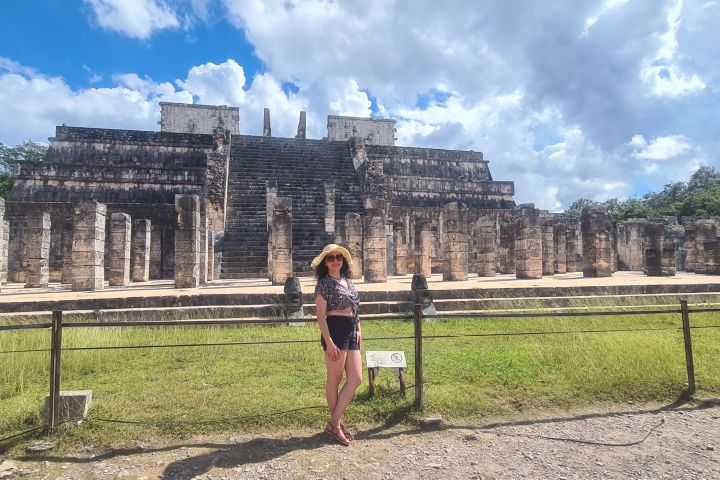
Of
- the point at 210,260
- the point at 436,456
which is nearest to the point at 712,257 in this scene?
the point at 436,456

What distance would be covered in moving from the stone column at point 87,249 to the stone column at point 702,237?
1929 centimetres

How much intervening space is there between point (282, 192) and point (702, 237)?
16.2 m

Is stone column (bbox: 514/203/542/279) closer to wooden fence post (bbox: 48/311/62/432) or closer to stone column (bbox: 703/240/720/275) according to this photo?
stone column (bbox: 703/240/720/275)

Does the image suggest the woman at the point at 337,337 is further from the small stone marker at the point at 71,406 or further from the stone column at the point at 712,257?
the stone column at the point at 712,257

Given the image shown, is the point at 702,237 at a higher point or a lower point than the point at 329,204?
lower

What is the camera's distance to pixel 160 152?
2294 centimetres

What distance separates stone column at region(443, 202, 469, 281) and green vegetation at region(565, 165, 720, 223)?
17217mm

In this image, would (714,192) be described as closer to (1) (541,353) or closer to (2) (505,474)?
(1) (541,353)

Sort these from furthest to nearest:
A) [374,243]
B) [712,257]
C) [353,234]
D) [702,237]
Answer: [702,237] → [712,257] → [353,234] → [374,243]

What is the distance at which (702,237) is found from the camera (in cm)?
1630

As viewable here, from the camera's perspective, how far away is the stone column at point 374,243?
43.8ft

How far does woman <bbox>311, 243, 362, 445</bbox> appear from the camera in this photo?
354 centimetres

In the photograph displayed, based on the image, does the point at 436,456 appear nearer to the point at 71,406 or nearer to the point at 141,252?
the point at 71,406

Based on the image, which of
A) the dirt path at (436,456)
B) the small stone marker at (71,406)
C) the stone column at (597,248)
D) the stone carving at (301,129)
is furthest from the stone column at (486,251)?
the stone carving at (301,129)
